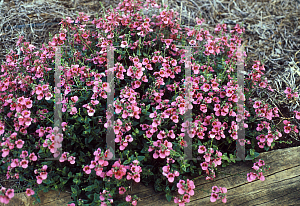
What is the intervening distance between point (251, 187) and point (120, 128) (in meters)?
1.52

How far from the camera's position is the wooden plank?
2.56m

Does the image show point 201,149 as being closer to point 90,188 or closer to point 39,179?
point 90,188

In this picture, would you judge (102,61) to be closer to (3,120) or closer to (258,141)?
(3,120)

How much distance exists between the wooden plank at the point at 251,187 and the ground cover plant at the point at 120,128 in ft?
0.36

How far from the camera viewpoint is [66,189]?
2574mm

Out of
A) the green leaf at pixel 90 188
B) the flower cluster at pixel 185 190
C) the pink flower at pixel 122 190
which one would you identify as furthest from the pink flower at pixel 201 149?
the green leaf at pixel 90 188

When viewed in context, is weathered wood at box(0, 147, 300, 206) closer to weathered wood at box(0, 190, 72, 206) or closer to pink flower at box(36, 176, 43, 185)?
weathered wood at box(0, 190, 72, 206)

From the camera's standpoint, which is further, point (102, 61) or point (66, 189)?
point (102, 61)

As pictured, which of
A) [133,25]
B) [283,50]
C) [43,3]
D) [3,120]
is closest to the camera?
[3,120]

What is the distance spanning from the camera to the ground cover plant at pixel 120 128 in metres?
2.38

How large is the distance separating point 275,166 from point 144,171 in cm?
149

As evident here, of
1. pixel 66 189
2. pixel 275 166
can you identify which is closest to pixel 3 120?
pixel 66 189

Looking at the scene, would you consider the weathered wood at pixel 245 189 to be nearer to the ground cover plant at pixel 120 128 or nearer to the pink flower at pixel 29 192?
the ground cover plant at pixel 120 128

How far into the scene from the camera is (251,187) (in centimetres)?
271
